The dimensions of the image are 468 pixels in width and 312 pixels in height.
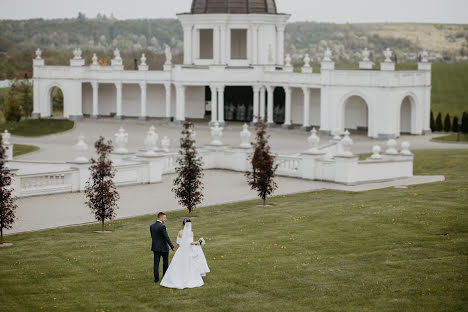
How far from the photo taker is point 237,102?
225ft

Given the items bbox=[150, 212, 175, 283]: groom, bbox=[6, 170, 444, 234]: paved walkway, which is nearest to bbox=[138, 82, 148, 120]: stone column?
bbox=[6, 170, 444, 234]: paved walkway

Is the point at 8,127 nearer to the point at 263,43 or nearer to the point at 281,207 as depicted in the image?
the point at 263,43

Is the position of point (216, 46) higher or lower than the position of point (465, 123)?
higher

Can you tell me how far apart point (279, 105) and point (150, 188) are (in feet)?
106

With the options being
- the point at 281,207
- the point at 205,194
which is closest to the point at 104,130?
the point at 205,194

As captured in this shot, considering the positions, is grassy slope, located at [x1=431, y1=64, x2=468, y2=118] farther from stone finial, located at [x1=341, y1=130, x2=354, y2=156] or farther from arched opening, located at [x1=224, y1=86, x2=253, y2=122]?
stone finial, located at [x1=341, y1=130, x2=354, y2=156]

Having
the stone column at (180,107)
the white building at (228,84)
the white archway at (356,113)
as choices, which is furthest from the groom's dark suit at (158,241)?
the stone column at (180,107)

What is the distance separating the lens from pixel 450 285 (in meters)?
18.2

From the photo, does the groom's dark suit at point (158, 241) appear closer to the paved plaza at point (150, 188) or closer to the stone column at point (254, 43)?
the paved plaza at point (150, 188)

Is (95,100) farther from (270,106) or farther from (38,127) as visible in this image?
(270,106)

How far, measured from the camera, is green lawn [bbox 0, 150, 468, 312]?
17.5 m

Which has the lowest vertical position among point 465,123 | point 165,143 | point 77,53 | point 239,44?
point 465,123

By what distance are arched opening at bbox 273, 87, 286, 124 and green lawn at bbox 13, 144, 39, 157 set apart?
69.0 ft

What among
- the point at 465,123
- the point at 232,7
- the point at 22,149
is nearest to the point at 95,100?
the point at 232,7
